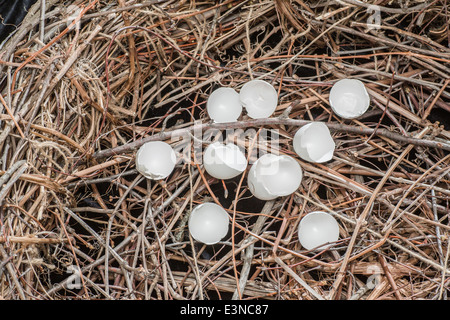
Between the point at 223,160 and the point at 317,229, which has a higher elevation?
the point at 223,160

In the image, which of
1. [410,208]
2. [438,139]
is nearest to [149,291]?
[410,208]

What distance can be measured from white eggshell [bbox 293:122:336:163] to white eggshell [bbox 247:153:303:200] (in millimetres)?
45

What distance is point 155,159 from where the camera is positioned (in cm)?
102

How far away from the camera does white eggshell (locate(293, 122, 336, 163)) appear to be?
1.01 m

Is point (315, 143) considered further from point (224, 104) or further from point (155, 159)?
point (155, 159)

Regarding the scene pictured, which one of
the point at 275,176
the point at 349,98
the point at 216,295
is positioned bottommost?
the point at 216,295

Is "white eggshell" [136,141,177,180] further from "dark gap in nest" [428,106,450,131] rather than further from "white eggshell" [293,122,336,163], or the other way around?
"dark gap in nest" [428,106,450,131]

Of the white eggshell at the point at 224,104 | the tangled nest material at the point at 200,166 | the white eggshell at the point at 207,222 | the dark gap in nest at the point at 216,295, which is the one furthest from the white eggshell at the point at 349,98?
the dark gap in nest at the point at 216,295

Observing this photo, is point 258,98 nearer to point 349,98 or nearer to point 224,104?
point 224,104

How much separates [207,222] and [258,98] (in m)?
0.37

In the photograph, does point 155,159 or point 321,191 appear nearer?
point 155,159

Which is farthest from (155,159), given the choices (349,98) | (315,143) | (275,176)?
(349,98)

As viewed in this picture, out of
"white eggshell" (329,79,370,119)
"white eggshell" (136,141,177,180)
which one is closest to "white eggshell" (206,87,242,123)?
"white eggshell" (136,141,177,180)
